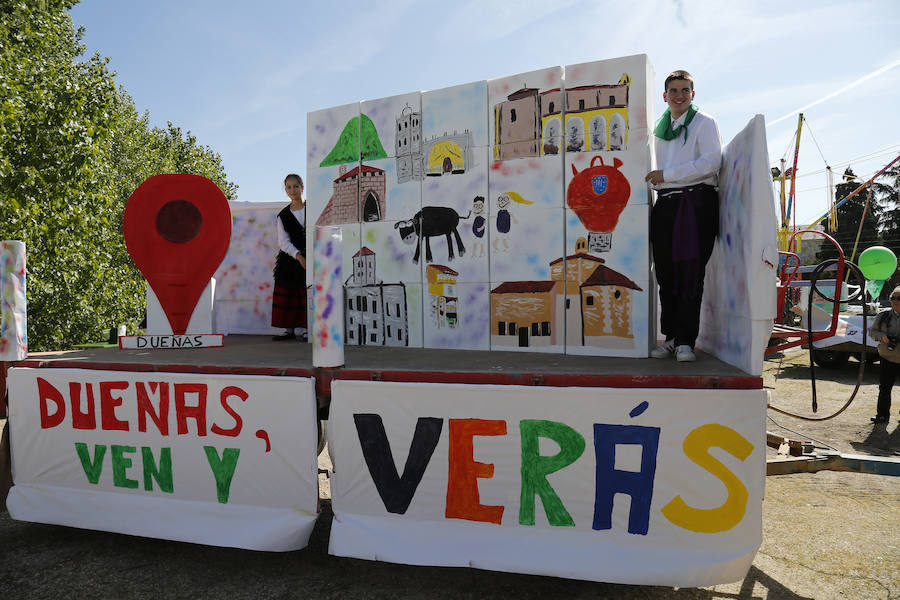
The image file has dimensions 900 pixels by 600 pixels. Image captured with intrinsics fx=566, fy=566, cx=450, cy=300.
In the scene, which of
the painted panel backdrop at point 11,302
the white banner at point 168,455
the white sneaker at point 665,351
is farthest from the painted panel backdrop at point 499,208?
the painted panel backdrop at point 11,302

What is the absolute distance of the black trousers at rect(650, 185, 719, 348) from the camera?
10.6 ft

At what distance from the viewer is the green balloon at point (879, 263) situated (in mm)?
7773

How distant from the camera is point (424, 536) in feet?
9.14

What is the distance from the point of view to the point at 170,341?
417 cm

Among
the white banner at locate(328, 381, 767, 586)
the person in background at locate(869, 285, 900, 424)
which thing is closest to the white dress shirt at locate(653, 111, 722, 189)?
the white banner at locate(328, 381, 767, 586)

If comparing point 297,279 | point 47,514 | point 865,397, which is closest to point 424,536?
point 47,514

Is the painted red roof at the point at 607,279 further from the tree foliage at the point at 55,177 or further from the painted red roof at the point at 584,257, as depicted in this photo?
the tree foliage at the point at 55,177

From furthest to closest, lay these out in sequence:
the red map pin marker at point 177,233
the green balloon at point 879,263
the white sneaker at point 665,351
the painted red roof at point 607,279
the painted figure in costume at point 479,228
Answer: the green balloon at point 879,263 < the red map pin marker at point 177,233 < the painted figure in costume at point 479,228 < the painted red roof at point 607,279 < the white sneaker at point 665,351

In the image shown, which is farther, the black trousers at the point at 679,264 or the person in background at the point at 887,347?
the person in background at the point at 887,347

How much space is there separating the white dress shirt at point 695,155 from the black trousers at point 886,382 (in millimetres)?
4713

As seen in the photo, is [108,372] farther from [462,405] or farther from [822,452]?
[822,452]

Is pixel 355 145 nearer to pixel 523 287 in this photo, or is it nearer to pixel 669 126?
pixel 523 287

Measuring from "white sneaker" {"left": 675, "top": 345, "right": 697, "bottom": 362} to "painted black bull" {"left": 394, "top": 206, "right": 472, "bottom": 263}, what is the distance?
1.62m

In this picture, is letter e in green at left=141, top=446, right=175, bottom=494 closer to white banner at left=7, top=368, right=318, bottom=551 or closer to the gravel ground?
white banner at left=7, top=368, right=318, bottom=551
